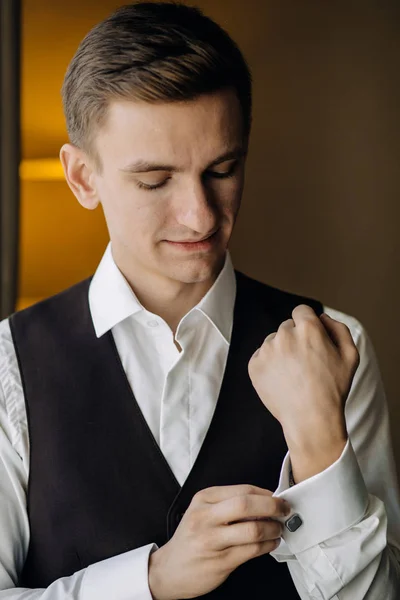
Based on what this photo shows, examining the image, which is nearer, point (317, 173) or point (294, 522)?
point (294, 522)

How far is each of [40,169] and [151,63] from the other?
1744 mm

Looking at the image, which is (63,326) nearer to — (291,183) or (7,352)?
(7,352)

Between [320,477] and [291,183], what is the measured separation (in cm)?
225

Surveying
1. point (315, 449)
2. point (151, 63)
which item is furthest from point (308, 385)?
point (151, 63)

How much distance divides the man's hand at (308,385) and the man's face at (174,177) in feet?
0.74

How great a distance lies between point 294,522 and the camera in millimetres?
1354

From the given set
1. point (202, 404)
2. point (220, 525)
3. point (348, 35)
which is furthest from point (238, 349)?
point (348, 35)

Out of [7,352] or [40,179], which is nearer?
[7,352]

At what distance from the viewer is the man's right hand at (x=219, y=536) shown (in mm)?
1229

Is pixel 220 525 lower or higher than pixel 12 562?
higher

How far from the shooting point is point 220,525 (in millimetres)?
1248

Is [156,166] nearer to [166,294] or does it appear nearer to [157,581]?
[166,294]

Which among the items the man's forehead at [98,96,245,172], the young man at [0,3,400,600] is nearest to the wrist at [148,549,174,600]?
the young man at [0,3,400,600]

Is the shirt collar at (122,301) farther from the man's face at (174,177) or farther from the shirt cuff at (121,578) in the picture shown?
the shirt cuff at (121,578)
